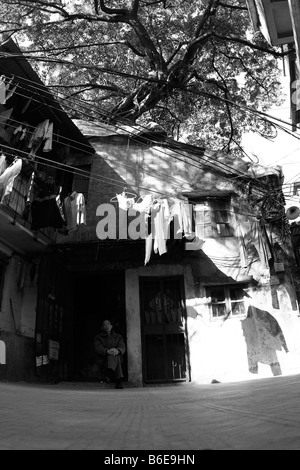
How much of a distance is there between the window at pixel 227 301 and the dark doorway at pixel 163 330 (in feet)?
2.93

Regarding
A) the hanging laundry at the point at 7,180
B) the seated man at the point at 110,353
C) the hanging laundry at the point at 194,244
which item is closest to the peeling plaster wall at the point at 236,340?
the hanging laundry at the point at 194,244

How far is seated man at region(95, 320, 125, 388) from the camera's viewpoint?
8.75 metres

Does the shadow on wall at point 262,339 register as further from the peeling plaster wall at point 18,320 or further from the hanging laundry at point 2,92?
the hanging laundry at point 2,92

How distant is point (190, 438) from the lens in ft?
4.59

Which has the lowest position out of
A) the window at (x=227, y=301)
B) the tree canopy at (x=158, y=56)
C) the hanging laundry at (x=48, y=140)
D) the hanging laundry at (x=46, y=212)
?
the window at (x=227, y=301)

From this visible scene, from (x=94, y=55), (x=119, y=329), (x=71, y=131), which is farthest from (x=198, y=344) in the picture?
(x=94, y=55)

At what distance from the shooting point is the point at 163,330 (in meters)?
10.7

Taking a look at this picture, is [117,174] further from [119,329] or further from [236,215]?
[119,329]

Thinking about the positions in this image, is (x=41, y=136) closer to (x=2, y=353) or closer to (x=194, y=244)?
(x=194, y=244)

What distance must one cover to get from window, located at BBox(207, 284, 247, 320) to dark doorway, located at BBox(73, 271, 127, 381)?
8.99ft

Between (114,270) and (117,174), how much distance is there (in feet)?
10.9

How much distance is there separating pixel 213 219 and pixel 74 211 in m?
4.42

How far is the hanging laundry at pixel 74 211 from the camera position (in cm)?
956

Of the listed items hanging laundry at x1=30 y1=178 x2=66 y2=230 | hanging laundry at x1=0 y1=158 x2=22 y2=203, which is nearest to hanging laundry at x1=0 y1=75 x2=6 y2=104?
hanging laundry at x1=0 y1=158 x2=22 y2=203
